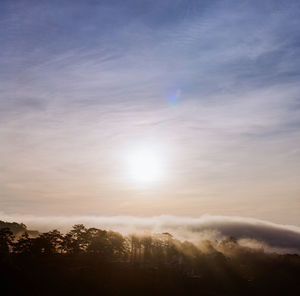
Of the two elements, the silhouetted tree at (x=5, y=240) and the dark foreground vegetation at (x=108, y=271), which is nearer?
the dark foreground vegetation at (x=108, y=271)

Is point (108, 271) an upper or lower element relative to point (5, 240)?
lower

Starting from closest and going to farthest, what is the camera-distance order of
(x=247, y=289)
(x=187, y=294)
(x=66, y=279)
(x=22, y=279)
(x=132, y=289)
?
(x=22, y=279), (x=66, y=279), (x=132, y=289), (x=187, y=294), (x=247, y=289)

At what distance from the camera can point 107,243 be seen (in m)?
170

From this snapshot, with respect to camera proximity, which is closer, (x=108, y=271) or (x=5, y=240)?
(x=108, y=271)

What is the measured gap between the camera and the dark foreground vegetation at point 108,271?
116812 mm

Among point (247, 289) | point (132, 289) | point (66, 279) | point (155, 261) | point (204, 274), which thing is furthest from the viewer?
point (155, 261)

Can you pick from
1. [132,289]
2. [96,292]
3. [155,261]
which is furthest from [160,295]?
[155,261]

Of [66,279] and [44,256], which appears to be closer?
[66,279]

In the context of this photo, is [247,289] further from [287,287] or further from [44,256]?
[44,256]

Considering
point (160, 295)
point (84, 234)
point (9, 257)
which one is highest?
point (84, 234)

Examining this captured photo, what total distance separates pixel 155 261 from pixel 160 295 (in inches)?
2404

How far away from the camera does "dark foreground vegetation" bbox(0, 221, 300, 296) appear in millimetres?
116812

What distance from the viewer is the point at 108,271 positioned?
135125 millimetres

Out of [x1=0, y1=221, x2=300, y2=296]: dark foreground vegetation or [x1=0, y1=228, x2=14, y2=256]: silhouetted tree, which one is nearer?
[x1=0, y1=221, x2=300, y2=296]: dark foreground vegetation
